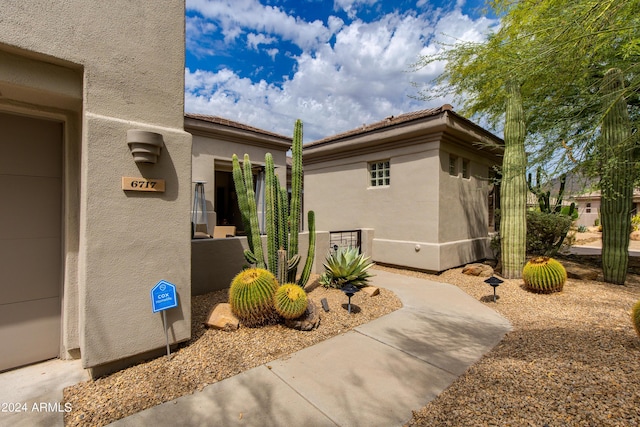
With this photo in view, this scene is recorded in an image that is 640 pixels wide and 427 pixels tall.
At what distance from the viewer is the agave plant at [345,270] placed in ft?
20.6

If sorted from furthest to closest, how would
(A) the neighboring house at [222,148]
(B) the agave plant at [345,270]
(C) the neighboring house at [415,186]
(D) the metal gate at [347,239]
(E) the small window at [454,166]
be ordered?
(D) the metal gate at [347,239] < (E) the small window at [454,166] < (A) the neighboring house at [222,148] < (C) the neighboring house at [415,186] < (B) the agave plant at [345,270]

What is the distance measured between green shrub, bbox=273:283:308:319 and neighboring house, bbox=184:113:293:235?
5.47 metres

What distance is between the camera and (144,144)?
3.15 metres

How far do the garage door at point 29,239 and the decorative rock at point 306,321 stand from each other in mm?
3002

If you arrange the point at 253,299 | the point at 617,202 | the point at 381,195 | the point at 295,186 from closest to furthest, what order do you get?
the point at 253,299, the point at 295,186, the point at 617,202, the point at 381,195

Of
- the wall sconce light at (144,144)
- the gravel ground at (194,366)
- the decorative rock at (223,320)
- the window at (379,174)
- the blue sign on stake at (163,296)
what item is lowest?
the gravel ground at (194,366)

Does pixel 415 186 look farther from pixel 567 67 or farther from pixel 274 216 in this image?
pixel 274 216

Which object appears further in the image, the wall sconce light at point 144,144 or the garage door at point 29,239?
the garage door at point 29,239

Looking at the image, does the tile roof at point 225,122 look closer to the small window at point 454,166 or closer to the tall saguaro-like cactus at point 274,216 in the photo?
the tall saguaro-like cactus at point 274,216

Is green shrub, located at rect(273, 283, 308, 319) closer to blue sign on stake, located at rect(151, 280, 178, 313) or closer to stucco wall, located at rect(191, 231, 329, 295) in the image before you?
blue sign on stake, located at rect(151, 280, 178, 313)

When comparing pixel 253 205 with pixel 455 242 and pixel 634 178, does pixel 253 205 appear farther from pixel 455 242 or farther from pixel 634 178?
pixel 634 178

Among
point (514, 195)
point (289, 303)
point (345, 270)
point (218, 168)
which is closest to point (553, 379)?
point (289, 303)

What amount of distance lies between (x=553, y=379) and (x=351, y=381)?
6.86 ft

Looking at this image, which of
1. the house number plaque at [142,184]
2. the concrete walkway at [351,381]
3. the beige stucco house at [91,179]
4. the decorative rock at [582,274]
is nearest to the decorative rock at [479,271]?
the decorative rock at [582,274]
